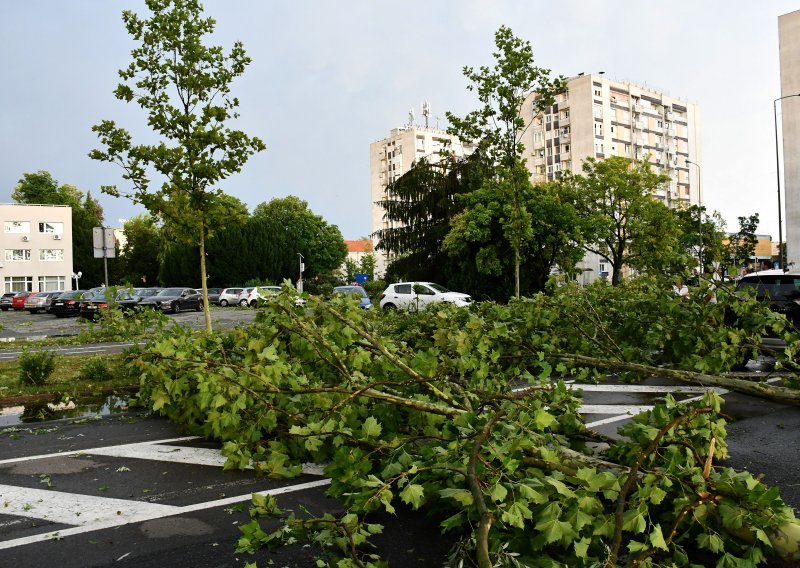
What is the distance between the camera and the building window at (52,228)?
263 feet

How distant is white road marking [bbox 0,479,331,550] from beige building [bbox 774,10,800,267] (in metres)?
63.8

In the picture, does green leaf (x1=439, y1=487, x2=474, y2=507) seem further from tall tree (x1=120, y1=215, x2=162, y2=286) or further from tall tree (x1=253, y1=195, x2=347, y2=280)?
tall tree (x1=120, y1=215, x2=162, y2=286)

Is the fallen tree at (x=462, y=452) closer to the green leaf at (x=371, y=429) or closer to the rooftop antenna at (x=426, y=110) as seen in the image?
the green leaf at (x=371, y=429)

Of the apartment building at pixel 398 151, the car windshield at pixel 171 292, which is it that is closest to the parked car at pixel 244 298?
the car windshield at pixel 171 292

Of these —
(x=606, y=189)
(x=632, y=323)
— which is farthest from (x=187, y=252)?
(x=632, y=323)

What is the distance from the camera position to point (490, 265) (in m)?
31.7

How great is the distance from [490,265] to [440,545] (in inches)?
1116

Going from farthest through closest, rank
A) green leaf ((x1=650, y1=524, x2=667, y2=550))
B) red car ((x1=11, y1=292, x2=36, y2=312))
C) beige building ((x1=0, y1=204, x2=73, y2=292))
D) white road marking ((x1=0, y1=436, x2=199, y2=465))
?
beige building ((x1=0, y1=204, x2=73, y2=292)), red car ((x1=11, y1=292, x2=36, y2=312)), white road marking ((x1=0, y1=436, x2=199, y2=465)), green leaf ((x1=650, y1=524, x2=667, y2=550))

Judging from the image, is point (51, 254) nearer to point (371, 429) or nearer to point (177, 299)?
point (177, 299)

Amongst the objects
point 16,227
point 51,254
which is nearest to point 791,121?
point 51,254

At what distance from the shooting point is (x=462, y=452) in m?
3.67

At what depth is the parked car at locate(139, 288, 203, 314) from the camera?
40.8m

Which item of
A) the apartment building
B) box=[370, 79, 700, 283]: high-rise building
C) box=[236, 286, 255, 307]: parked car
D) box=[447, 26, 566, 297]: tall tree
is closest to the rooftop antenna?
the apartment building

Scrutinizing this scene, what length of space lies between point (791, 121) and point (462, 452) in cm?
6768
